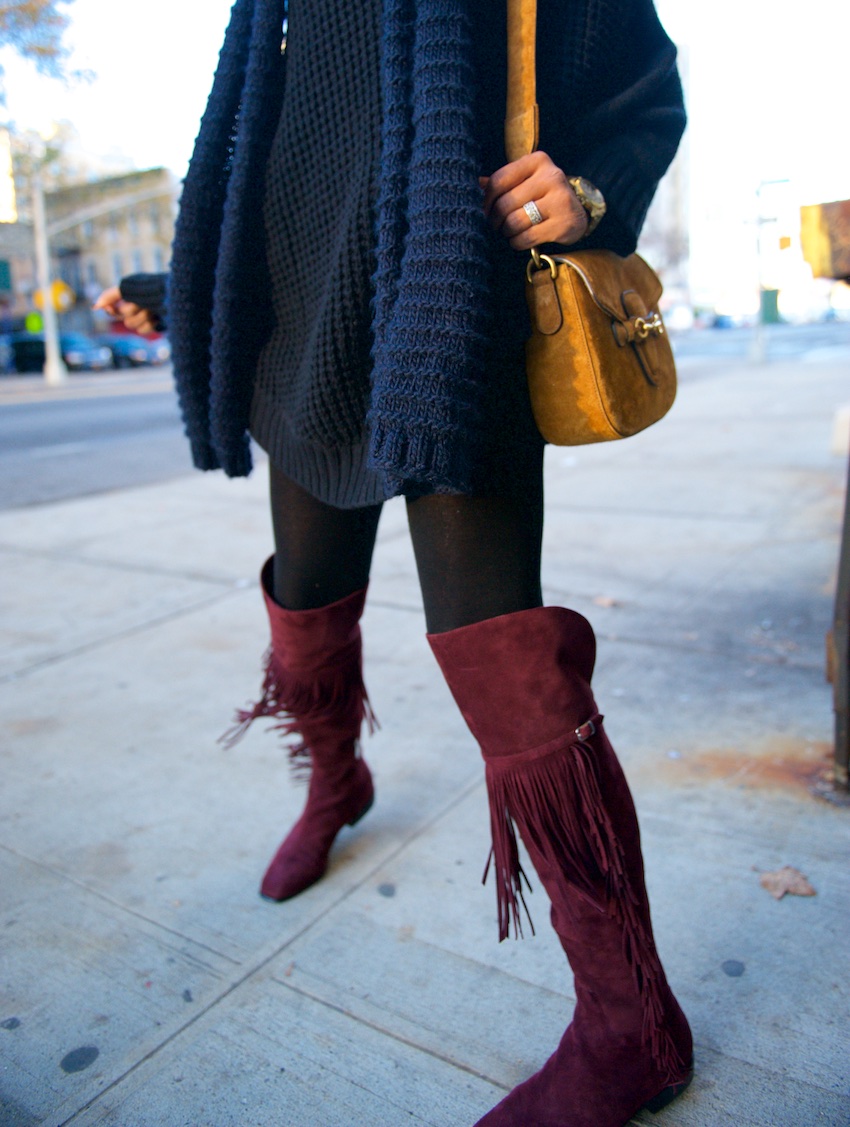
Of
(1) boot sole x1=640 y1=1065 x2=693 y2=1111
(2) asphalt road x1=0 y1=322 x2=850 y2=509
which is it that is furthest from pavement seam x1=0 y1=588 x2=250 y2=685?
(2) asphalt road x1=0 y1=322 x2=850 y2=509

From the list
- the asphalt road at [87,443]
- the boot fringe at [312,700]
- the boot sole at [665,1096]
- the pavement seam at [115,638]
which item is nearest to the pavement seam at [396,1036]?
the boot sole at [665,1096]

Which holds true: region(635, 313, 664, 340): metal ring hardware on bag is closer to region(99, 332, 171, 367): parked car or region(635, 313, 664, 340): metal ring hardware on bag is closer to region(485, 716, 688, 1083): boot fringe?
region(485, 716, 688, 1083): boot fringe

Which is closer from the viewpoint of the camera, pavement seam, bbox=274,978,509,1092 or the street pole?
pavement seam, bbox=274,978,509,1092

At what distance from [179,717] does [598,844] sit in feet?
5.53

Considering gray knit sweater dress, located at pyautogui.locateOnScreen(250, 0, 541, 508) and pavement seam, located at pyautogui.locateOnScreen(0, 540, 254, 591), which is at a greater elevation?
gray knit sweater dress, located at pyautogui.locateOnScreen(250, 0, 541, 508)

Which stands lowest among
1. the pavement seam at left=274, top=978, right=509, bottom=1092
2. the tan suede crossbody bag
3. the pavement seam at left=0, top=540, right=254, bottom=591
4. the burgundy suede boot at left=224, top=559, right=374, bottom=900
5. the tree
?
the pavement seam at left=274, top=978, right=509, bottom=1092

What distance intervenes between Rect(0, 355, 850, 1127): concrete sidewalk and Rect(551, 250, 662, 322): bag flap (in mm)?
1055

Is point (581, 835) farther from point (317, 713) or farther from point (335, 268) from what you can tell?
point (335, 268)

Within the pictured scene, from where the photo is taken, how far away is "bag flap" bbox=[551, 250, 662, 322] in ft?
3.85

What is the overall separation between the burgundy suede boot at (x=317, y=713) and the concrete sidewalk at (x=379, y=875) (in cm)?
7

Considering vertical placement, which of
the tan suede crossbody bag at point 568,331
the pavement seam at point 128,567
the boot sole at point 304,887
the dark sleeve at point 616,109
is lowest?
the boot sole at point 304,887

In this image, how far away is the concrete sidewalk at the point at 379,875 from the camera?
53.4 inches

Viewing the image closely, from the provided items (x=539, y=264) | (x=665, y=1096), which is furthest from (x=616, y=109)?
(x=665, y=1096)

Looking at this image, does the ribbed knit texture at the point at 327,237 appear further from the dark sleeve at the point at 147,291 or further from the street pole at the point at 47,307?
the street pole at the point at 47,307
